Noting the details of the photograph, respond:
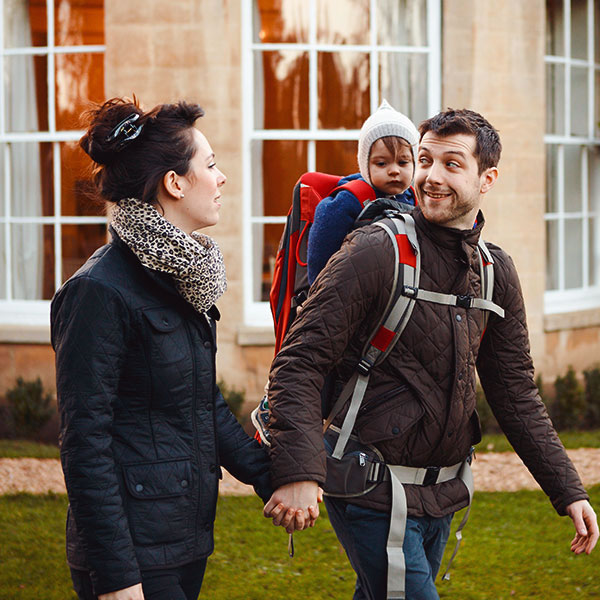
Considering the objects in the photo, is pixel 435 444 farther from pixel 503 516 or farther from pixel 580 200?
pixel 580 200

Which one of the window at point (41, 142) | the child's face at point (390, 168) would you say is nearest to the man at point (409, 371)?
the child's face at point (390, 168)

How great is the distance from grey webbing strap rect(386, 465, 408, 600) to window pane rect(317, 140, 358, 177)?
20.9 ft

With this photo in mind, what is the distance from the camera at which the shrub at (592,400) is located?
9.36m

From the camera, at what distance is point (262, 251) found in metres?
8.99

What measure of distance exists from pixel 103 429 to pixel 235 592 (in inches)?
113

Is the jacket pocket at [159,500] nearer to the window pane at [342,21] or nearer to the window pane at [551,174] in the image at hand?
the window pane at [342,21]

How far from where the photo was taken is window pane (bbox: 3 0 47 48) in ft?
30.2

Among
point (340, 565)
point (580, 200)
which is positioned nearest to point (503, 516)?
point (340, 565)

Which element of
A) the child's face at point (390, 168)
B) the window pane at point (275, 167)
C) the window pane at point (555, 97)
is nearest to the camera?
the child's face at point (390, 168)

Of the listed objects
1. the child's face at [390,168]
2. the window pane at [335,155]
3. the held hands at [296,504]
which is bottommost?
the held hands at [296,504]

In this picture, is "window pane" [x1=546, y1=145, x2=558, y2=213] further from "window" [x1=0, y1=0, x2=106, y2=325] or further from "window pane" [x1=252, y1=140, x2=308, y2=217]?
"window" [x1=0, y1=0, x2=106, y2=325]

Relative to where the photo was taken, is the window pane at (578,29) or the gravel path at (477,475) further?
the window pane at (578,29)

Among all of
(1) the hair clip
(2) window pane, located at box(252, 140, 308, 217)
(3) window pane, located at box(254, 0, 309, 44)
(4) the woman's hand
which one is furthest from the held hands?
(3) window pane, located at box(254, 0, 309, 44)

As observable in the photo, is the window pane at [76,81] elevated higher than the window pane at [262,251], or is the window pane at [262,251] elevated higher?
the window pane at [76,81]
